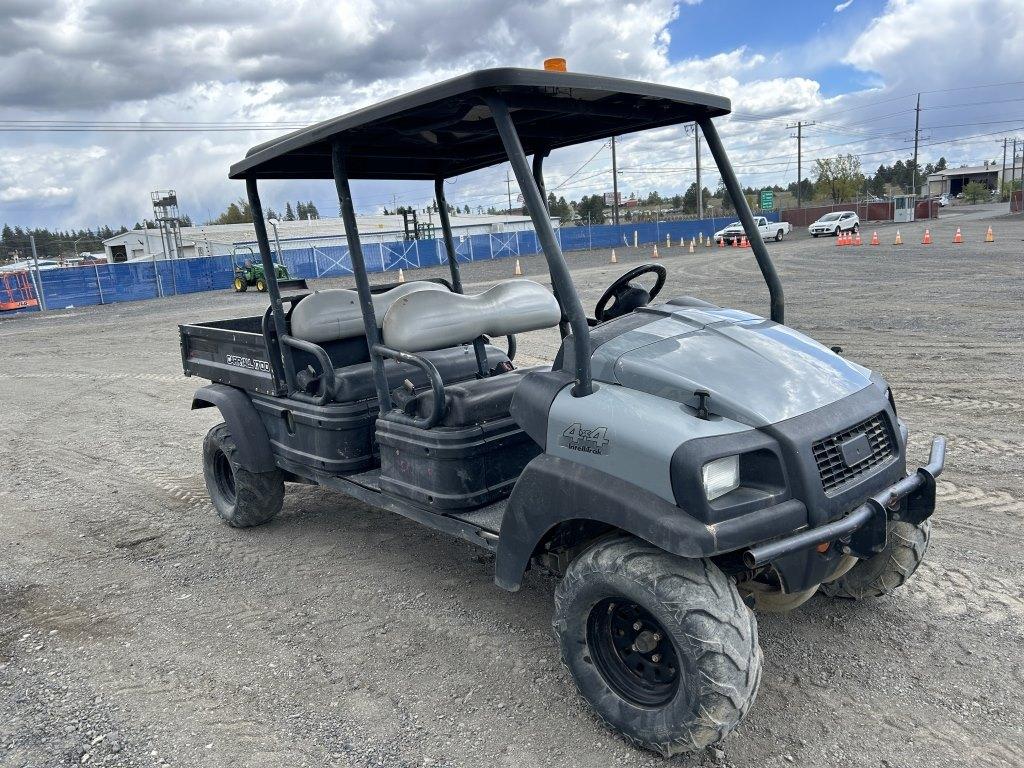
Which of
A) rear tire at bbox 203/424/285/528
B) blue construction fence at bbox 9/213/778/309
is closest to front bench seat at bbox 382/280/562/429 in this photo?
rear tire at bbox 203/424/285/528

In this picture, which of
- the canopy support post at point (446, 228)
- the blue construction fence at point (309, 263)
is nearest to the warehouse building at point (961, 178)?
the blue construction fence at point (309, 263)

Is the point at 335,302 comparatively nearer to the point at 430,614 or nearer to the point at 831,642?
the point at 430,614

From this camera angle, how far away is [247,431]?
186 inches

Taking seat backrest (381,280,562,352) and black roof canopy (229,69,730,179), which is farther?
seat backrest (381,280,562,352)

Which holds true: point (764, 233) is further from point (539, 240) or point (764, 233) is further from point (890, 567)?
point (539, 240)

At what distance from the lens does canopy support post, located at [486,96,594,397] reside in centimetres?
279

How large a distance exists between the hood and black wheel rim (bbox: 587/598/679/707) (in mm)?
784

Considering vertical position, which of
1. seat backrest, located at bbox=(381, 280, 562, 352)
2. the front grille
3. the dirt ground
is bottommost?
the dirt ground

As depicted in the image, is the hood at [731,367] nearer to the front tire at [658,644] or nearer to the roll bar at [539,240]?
the roll bar at [539,240]

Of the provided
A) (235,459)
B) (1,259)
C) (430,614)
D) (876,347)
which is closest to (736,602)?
(430,614)

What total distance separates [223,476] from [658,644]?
3604 millimetres

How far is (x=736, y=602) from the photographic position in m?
2.53

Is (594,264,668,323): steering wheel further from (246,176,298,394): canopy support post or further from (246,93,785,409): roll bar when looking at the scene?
(246,176,298,394): canopy support post

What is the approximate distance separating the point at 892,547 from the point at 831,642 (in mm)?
485
